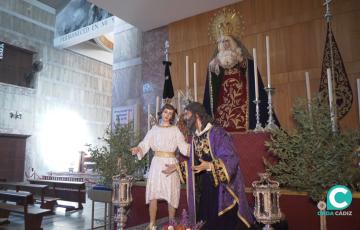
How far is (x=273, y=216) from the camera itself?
2.61 metres

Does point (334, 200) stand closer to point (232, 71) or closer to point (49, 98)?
point (232, 71)

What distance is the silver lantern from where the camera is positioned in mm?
2604

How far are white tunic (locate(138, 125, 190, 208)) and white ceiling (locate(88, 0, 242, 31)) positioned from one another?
3.54m

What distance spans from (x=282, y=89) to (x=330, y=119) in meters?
2.61

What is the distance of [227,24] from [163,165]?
385 cm

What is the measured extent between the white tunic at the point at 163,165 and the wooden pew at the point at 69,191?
5563mm

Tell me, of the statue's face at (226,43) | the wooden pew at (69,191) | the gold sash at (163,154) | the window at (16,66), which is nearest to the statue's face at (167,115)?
the gold sash at (163,154)

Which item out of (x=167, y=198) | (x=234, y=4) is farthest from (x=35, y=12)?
(x=167, y=198)

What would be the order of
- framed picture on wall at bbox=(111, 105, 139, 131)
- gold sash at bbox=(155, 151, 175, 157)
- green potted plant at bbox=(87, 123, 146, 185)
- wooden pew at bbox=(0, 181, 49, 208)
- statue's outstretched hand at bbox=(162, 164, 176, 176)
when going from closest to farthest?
statue's outstretched hand at bbox=(162, 164, 176, 176) < gold sash at bbox=(155, 151, 175, 157) < green potted plant at bbox=(87, 123, 146, 185) < framed picture on wall at bbox=(111, 105, 139, 131) < wooden pew at bbox=(0, 181, 49, 208)

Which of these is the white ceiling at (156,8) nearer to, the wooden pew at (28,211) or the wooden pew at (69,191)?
the wooden pew at (28,211)

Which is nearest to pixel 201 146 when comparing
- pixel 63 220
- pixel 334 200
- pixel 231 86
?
pixel 334 200

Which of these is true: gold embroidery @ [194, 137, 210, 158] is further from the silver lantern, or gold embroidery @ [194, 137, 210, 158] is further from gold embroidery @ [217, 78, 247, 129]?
gold embroidery @ [217, 78, 247, 129]

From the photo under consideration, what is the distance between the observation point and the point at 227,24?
6.29m

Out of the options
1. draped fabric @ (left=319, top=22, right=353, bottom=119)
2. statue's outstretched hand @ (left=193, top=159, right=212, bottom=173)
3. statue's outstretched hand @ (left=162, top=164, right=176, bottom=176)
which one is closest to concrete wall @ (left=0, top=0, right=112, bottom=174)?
statue's outstretched hand @ (left=162, top=164, right=176, bottom=176)
